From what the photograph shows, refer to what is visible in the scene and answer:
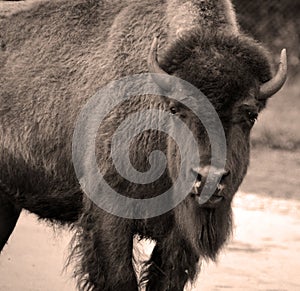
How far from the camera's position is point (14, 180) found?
Result: 19.3 ft

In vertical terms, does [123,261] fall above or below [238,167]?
below

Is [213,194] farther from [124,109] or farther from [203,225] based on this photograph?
[124,109]

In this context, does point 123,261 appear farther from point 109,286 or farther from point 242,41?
point 242,41

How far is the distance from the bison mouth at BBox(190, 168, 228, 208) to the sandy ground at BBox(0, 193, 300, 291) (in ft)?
5.32

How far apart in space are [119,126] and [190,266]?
940 millimetres

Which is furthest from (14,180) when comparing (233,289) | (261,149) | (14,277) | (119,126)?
(261,149)

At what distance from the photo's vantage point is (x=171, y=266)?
544 cm

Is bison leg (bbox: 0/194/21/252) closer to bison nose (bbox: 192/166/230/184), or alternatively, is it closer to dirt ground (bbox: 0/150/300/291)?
dirt ground (bbox: 0/150/300/291)

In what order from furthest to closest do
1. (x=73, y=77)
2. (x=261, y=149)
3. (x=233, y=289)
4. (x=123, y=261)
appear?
(x=261, y=149) < (x=233, y=289) < (x=73, y=77) < (x=123, y=261)

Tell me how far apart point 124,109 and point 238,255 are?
2616 millimetres

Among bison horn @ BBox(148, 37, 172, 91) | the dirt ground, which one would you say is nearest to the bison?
bison horn @ BBox(148, 37, 172, 91)

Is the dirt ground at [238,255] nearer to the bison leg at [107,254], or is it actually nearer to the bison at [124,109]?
the bison at [124,109]

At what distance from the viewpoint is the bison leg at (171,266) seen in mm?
5320

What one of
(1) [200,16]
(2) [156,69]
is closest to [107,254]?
(2) [156,69]
